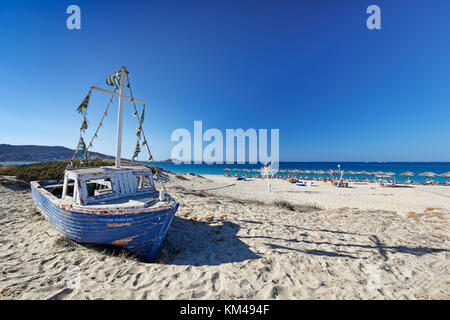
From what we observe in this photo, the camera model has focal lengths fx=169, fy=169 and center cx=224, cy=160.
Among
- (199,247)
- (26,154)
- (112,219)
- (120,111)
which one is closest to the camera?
(112,219)

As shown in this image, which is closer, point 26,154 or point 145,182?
point 145,182

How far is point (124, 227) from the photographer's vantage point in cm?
436

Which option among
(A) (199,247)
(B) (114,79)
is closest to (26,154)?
(B) (114,79)

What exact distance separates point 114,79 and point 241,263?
8.04 meters

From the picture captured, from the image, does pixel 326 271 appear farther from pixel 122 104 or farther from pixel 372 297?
A: pixel 122 104

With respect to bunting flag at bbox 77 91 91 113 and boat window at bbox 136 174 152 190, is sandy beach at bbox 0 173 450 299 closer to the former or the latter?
boat window at bbox 136 174 152 190

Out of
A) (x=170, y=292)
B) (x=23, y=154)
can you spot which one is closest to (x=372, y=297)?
(x=170, y=292)

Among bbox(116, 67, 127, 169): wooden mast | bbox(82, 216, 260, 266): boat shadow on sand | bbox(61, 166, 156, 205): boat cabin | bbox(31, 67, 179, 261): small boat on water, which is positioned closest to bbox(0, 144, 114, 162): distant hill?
bbox(116, 67, 127, 169): wooden mast

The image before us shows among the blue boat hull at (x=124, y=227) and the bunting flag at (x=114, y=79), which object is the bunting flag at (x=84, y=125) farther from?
the blue boat hull at (x=124, y=227)

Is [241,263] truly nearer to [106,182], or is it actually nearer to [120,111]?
[106,182]

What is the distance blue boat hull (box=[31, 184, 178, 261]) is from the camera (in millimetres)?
4320

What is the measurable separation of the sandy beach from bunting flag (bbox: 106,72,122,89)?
5.73 m

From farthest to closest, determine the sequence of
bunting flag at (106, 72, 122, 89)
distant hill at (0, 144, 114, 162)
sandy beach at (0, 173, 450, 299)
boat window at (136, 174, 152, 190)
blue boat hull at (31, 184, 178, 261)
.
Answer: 1. distant hill at (0, 144, 114, 162)
2. bunting flag at (106, 72, 122, 89)
3. boat window at (136, 174, 152, 190)
4. blue boat hull at (31, 184, 178, 261)
5. sandy beach at (0, 173, 450, 299)
